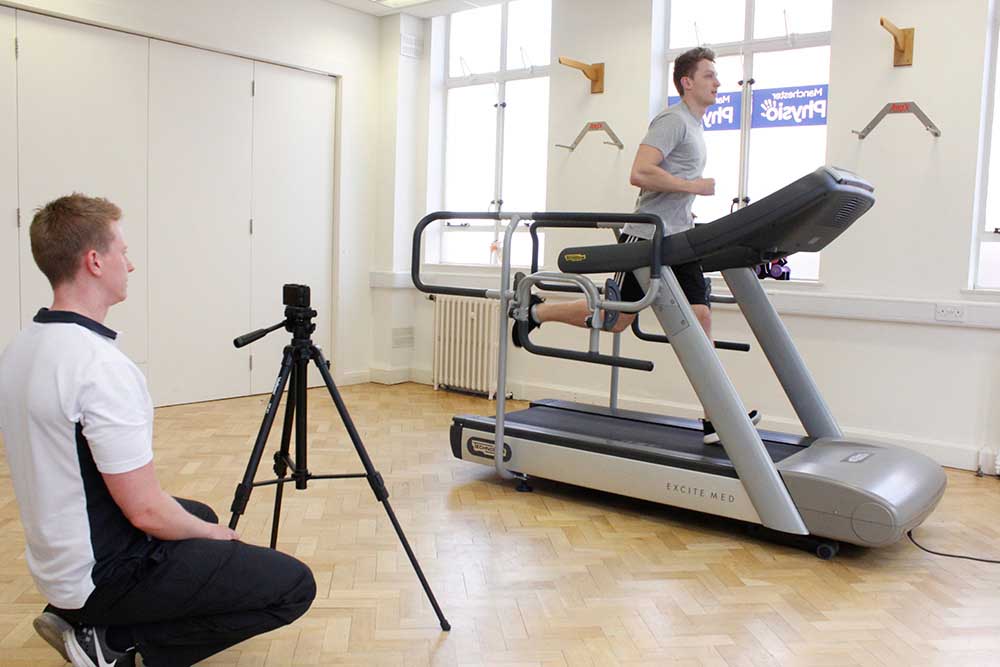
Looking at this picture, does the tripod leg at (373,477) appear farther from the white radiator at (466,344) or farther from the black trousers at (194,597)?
the white radiator at (466,344)

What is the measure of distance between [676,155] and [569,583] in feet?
6.06

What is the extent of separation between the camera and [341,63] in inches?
247

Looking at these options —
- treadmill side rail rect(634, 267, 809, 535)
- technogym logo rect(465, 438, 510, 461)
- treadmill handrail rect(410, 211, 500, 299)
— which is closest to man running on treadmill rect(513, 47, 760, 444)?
treadmill handrail rect(410, 211, 500, 299)

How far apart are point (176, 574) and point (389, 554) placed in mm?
1257

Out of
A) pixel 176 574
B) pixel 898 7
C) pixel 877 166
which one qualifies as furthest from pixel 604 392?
pixel 176 574

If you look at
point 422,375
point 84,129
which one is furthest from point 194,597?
point 422,375

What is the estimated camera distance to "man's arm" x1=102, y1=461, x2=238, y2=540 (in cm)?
164

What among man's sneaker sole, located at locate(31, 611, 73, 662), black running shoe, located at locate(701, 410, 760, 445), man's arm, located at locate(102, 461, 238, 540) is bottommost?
man's sneaker sole, located at locate(31, 611, 73, 662)

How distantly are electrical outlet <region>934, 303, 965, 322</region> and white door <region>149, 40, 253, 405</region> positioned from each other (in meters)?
4.15

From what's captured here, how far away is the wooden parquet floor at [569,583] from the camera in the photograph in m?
2.29

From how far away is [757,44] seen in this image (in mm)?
5020

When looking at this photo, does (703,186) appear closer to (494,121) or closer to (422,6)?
(494,121)

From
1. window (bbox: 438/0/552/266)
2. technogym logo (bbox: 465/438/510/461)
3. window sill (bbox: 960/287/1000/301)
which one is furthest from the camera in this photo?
window (bbox: 438/0/552/266)

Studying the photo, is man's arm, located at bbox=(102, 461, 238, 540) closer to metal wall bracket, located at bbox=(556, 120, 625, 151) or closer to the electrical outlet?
the electrical outlet
